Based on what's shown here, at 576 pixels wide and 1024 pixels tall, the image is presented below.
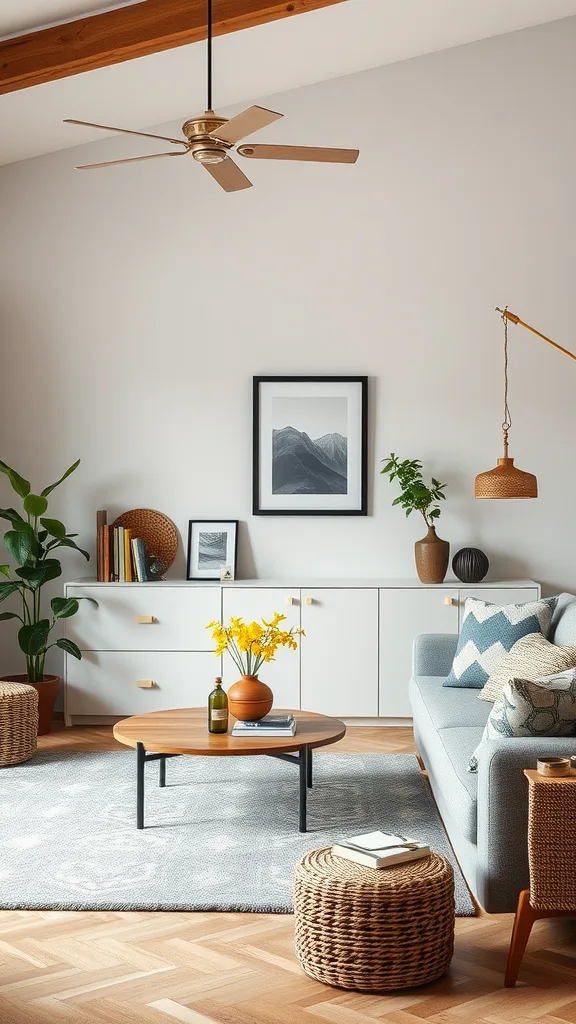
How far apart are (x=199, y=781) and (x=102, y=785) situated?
422 millimetres

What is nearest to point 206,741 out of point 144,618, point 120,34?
point 144,618

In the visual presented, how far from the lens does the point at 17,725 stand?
497 cm

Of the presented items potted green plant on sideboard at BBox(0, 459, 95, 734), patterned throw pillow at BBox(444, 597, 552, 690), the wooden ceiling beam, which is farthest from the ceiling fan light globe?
potted green plant on sideboard at BBox(0, 459, 95, 734)

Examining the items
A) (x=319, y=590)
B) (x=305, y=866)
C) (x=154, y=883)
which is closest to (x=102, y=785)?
(x=154, y=883)

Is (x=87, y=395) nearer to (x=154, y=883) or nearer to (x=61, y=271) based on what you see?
(x=61, y=271)

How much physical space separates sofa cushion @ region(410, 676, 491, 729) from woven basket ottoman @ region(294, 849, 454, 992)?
1231mm

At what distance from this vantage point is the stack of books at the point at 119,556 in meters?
5.91

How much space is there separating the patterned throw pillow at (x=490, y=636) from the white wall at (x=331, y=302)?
138 centimetres

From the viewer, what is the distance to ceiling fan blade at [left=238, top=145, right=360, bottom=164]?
3430 mm

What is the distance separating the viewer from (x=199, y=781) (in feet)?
15.4

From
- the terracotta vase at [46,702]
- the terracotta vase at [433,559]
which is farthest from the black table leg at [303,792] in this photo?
the terracotta vase at [46,702]

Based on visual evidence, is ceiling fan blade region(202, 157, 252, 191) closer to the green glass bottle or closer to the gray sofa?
the green glass bottle

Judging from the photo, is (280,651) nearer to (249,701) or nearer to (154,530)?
(154,530)

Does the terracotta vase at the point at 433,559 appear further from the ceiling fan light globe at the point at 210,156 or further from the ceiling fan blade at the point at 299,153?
the ceiling fan light globe at the point at 210,156
